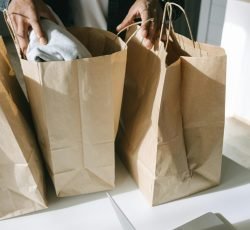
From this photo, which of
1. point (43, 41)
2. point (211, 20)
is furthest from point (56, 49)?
point (211, 20)

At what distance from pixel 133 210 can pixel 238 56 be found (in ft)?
4.45

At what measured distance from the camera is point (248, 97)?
1.73 meters

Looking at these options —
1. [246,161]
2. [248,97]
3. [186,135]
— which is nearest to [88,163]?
[186,135]

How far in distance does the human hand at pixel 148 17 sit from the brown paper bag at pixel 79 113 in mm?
48

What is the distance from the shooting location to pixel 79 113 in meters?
0.54

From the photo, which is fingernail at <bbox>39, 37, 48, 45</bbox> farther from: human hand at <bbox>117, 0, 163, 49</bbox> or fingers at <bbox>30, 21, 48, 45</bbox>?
human hand at <bbox>117, 0, 163, 49</bbox>

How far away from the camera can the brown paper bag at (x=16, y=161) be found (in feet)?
1.71

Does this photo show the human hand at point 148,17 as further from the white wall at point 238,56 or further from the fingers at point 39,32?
the white wall at point 238,56

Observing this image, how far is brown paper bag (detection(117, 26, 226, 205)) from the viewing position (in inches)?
21.4

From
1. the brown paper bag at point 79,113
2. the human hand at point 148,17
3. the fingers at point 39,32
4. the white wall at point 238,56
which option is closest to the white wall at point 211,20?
the white wall at point 238,56

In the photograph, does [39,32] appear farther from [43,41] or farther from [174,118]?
[174,118]

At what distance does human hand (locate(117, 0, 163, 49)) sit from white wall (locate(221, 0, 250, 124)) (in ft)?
3.67

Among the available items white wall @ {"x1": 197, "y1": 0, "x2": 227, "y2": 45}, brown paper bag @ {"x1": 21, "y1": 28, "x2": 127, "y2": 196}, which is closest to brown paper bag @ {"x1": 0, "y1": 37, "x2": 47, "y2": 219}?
brown paper bag @ {"x1": 21, "y1": 28, "x2": 127, "y2": 196}

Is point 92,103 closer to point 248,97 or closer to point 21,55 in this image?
point 21,55
